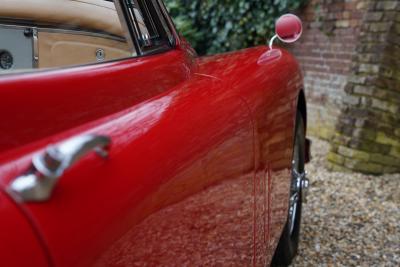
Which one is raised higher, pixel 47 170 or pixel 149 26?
pixel 149 26

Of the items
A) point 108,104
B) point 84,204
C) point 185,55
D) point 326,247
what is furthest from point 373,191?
point 84,204

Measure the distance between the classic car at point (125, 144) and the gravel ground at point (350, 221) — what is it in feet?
4.38

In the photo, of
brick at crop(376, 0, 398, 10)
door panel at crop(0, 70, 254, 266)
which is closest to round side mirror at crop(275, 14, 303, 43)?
door panel at crop(0, 70, 254, 266)

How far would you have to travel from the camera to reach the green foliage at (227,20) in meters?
6.70

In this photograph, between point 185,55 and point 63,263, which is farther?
point 185,55

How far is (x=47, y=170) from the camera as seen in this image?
0.81 metres

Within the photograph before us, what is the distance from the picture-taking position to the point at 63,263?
2.81 feet

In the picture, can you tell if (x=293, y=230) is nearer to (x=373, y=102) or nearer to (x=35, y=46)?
(x=373, y=102)

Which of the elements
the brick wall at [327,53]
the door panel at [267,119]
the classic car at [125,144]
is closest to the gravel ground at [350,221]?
the door panel at [267,119]

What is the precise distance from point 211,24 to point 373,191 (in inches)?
146

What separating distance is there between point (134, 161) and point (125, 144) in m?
0.05

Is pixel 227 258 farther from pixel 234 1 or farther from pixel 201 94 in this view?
pixel 234 1

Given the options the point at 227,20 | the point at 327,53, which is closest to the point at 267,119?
the point at 327,53

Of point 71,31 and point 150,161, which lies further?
point 71,31
